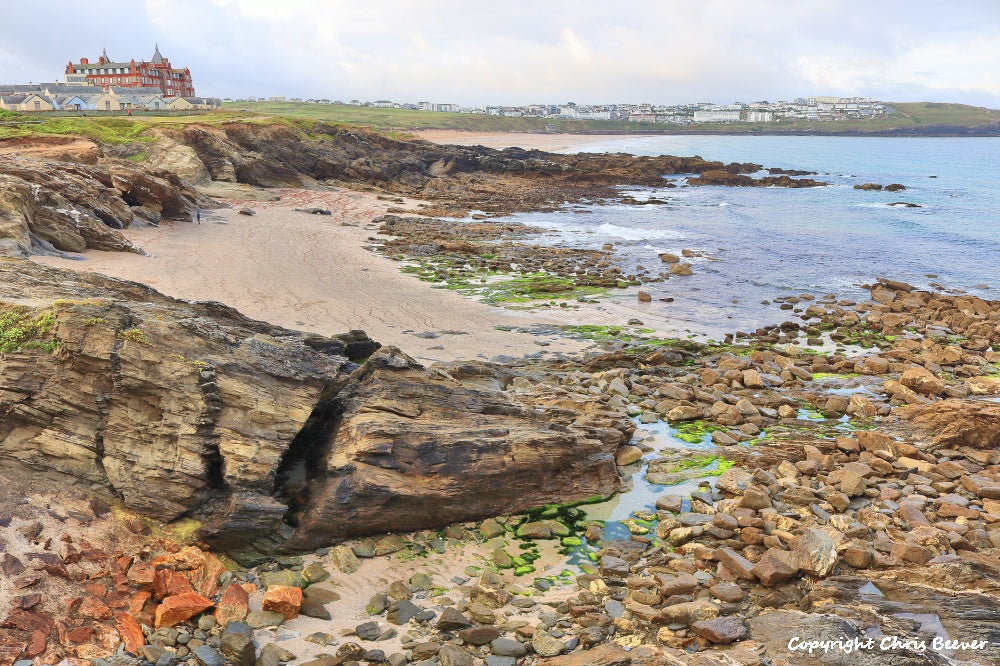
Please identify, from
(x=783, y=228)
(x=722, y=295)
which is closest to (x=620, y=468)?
(x=722, y=295)

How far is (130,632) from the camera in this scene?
7117mm

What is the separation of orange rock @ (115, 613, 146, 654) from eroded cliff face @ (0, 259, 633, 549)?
4.56 ft

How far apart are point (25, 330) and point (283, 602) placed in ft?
17.3

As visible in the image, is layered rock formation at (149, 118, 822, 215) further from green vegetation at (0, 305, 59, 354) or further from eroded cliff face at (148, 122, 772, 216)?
green vegetation at (0, 305, 59, 354)

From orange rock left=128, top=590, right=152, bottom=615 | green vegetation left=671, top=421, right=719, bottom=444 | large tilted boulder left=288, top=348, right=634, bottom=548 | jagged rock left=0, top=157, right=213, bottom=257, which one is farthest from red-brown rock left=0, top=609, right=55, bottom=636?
jagged rock left=0, top=157, right=213, bottom=257

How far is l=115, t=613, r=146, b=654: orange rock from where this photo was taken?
6.98 meters

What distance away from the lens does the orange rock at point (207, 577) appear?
792 cm

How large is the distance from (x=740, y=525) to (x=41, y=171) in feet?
92.4

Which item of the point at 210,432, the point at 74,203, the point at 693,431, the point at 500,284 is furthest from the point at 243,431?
the point at 74,203

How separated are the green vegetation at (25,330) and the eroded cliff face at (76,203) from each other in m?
11.8

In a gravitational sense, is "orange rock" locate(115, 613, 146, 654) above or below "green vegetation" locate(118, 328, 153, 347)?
below

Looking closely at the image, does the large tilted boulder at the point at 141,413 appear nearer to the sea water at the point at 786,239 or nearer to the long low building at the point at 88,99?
the sea water at the point at 786,239

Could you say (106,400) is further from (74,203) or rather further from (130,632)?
(74,203)

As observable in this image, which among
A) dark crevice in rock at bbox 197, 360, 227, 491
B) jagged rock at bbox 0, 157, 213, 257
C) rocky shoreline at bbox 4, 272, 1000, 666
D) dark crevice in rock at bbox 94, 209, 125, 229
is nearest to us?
rocky shoreline at bbox 4, 272, 1000, 666
